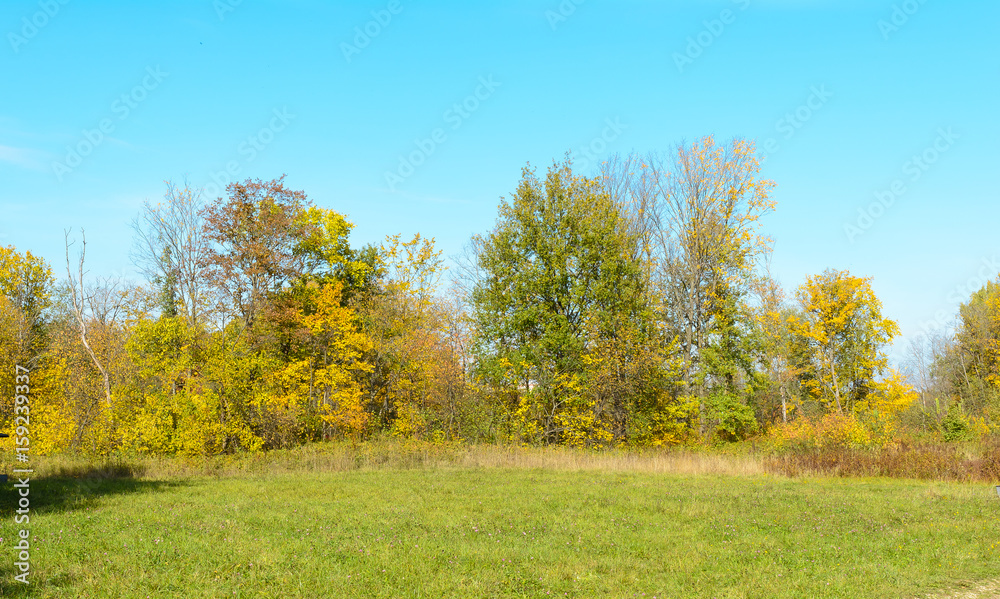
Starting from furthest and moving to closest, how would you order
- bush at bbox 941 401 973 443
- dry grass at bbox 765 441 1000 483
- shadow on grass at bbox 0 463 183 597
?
1. bush at bbox 941 401 973 443
2. dry grass at bbox 765 441 1000 483
3. shadow on grass at bbox 0 463 183 597

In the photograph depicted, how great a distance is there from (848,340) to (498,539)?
27.7 metres

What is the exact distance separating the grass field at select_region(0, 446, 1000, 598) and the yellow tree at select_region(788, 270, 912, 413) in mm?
15093

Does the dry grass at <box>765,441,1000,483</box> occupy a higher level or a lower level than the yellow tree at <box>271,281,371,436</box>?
lower

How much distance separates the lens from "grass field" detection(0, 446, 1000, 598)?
301 inches

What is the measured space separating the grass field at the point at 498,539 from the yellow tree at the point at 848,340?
15093 millimetres

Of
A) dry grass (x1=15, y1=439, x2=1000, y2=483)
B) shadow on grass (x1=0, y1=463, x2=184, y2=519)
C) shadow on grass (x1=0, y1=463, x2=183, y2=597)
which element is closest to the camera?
shadow on grass (x1=0, y1=463, x2=183, y2=597)

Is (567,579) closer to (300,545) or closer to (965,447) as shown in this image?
(300,545)

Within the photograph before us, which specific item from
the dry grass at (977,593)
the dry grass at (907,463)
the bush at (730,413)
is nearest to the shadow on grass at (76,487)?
the dry grass at (977,593)

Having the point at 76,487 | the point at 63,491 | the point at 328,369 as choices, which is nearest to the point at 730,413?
the point at 328,369

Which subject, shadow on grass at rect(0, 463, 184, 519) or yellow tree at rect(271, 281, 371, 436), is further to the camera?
yellow tree at rect(271, 281, 371, 436)

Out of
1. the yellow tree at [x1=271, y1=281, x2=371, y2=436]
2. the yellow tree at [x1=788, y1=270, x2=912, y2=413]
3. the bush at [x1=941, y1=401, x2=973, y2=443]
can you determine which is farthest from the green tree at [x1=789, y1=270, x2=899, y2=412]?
the yellow tree at [x1=271, y1=281, x2=371, y2=436]

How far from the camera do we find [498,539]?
10070mm

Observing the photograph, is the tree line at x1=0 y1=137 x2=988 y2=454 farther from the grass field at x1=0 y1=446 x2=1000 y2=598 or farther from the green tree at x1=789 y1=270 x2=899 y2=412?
the grass field at x1=0 y1=446 x2=1000 y2=598

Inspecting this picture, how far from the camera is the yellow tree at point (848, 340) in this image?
3061 cm
